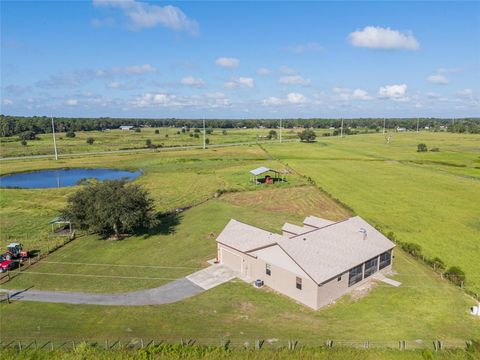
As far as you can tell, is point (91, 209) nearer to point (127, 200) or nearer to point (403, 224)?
point (127, 200)

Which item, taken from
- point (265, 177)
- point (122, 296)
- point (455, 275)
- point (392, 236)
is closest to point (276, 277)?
point (122, 296)

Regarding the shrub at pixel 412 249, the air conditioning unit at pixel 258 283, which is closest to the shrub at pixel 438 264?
the shrub at pixel 412 249

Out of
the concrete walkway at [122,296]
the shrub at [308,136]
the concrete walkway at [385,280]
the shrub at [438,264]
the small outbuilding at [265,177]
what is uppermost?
the shrub at [308,136]

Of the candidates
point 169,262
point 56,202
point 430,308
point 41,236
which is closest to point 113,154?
point 56,202

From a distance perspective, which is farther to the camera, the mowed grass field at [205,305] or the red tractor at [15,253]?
the red tractor at [15,253]

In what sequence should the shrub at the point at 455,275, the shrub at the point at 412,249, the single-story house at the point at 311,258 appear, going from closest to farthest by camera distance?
1. the single-story house at the point at 311,258
2. the shrub at the point at 455,275
3. the shrub at the point at 412,249

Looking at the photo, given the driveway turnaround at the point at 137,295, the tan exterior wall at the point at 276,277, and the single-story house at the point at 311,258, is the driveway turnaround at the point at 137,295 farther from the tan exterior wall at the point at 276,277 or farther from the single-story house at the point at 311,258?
the single-story house at the point at 311,258

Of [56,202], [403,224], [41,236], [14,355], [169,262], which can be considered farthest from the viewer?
[56,202]

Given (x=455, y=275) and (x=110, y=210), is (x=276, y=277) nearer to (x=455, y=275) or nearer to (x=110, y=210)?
(x=455, y=275)
